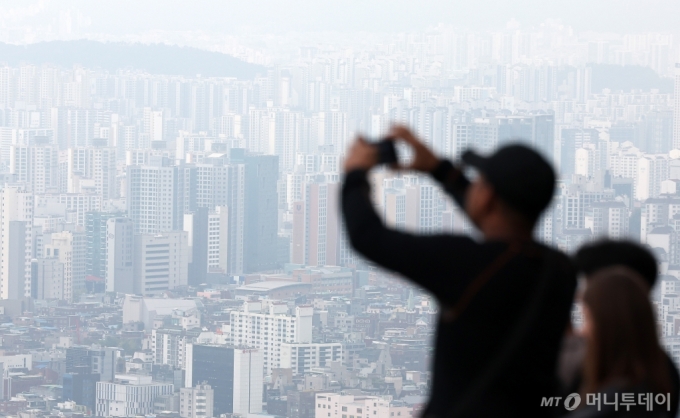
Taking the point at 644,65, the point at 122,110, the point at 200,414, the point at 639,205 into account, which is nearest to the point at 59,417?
the point at 200,414

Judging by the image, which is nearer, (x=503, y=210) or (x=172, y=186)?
(x=503, y=210)

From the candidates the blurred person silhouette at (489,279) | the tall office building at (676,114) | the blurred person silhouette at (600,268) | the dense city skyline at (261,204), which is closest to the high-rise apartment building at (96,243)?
the dense city skyline at (261,204)

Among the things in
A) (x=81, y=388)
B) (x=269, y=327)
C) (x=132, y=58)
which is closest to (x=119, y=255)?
(x=269, y=327)

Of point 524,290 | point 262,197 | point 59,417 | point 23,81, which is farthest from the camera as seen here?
point 23,81

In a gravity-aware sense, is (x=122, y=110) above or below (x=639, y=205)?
above

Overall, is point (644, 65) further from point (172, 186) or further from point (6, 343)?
point (6, 343)

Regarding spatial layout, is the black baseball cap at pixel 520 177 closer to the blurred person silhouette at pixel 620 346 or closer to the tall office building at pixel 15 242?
the blurred person silhouette at pixel 620 346
